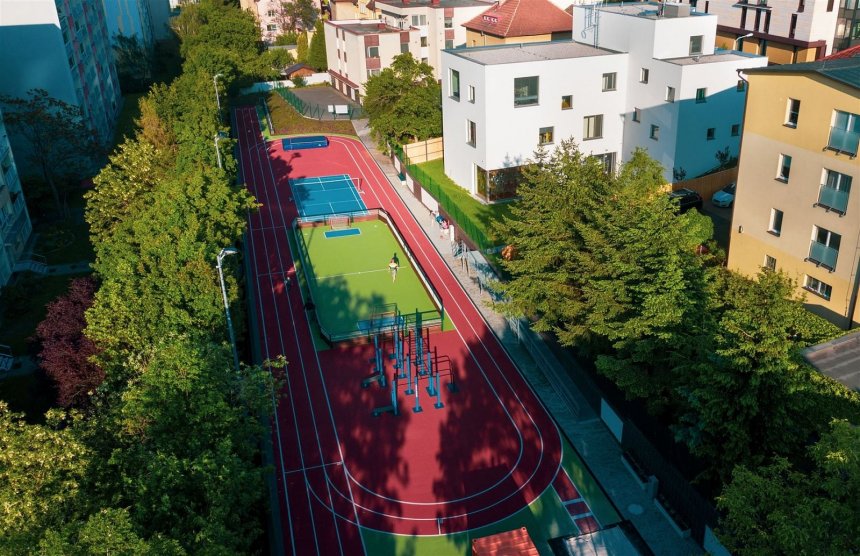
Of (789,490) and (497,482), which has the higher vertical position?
(789,490)

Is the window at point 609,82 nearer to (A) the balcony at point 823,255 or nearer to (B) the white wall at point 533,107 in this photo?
(B) the white wall at point 533,107

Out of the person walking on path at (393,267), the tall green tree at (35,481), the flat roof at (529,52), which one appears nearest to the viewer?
the tall green tree at (35,481)

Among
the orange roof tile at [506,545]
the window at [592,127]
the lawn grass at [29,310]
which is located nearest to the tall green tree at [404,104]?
the window at [592,127]

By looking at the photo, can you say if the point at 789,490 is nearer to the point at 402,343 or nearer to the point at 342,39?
the point at 402,343

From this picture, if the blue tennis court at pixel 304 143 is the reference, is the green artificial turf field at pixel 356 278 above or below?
below

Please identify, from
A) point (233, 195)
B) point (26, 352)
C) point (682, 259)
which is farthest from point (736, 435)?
point (26, 352)
